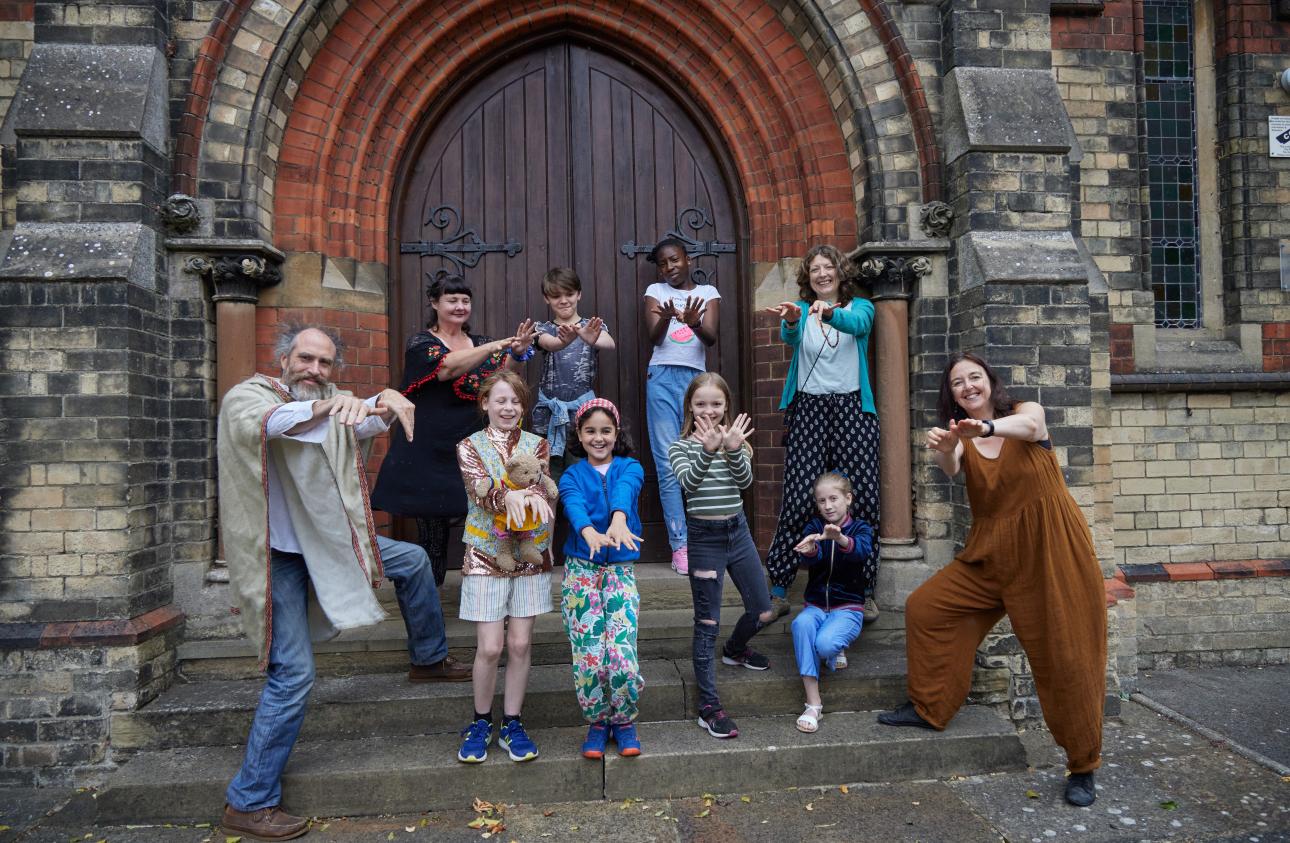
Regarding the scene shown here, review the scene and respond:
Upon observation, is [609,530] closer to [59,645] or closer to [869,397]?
[869,397]

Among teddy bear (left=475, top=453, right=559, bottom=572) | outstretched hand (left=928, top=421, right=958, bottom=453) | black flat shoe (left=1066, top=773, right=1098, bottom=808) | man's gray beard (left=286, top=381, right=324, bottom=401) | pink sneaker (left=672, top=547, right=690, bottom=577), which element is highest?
man's gray beard (left=286, top=381, right=324, bottom=401)

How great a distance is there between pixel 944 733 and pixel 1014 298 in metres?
2.42

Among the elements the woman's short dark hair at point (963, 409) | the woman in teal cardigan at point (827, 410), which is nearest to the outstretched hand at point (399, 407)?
the woman in teal cardigan at point (827, 410)

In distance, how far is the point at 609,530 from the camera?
11.3 ft

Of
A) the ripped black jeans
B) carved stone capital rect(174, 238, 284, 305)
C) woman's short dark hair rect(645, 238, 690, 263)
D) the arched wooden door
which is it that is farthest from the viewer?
the arched wooden door

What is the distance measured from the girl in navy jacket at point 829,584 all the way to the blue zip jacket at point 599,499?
95cm

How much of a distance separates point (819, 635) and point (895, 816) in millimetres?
870

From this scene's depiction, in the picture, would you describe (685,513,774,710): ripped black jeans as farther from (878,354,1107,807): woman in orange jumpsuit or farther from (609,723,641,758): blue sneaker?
(878,354,1107,807): woman in orange jumpsuit

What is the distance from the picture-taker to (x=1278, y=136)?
6227 millimetres

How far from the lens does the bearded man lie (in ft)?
10.7

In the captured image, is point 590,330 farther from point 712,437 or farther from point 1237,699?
point 1237,699

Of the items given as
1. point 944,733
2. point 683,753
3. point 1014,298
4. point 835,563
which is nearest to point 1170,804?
point 944,733

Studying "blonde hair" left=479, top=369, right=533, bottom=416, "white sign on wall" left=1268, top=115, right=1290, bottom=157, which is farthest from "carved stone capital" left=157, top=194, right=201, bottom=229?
"white sign on wall" left=1268, top=115, right=1290, bottom=157

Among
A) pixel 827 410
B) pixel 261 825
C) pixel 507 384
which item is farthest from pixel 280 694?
pixel 827 410
